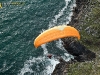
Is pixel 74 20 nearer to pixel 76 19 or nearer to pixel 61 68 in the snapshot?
pixel 76 19

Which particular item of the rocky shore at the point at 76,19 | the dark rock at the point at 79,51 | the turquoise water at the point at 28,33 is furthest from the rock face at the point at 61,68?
the dark rock at the point at 79,51

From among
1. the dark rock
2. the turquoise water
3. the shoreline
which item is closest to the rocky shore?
the shoreline

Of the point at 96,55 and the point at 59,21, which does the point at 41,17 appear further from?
the point at 96,55

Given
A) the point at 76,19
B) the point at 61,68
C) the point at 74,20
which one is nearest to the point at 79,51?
the point at 61,68

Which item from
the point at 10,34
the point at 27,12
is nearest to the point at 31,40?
the point at 10,34

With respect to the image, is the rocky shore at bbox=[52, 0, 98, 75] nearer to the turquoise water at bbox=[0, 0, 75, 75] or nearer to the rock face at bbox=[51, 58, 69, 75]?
the rock face at bbox=[51, 58, 69, 75]

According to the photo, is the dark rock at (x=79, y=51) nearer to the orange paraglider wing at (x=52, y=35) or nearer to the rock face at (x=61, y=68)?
the rock face at (x=61, y=68)
